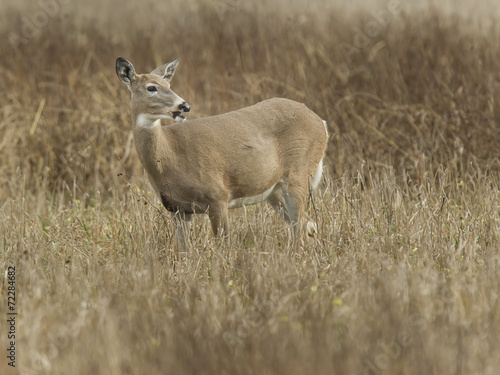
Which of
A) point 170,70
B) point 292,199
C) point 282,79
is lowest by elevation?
point 282,79

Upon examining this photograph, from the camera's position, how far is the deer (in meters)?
5.97

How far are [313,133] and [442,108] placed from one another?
2651 millimetres

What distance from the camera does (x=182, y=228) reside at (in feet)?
20.2

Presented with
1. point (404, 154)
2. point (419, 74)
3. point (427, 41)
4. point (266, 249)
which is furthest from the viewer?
point (427, 41)

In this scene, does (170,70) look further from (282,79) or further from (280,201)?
(282,79)

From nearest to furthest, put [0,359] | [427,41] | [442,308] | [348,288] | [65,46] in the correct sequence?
[0,359]
[442,308]
[348,288]
[427,41]
[65,46]

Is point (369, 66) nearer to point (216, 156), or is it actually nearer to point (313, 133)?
point (313, 133)

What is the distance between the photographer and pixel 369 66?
10.0 meters

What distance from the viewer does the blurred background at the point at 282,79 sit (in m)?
8.84

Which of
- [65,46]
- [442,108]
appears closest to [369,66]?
[442,108]

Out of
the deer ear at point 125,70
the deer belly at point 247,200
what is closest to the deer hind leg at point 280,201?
the deer belly at point 247,200

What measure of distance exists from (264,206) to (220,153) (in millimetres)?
1308

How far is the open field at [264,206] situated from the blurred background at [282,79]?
0.03 meters

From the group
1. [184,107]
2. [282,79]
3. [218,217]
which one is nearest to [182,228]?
[218,217]
